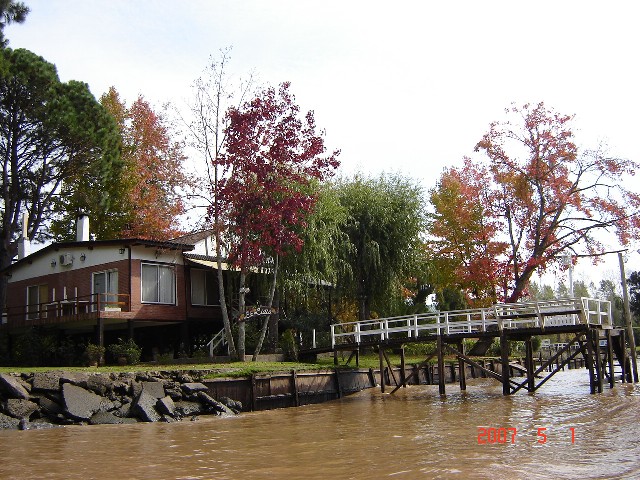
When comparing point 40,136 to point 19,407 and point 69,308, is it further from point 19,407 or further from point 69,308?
point 19,407

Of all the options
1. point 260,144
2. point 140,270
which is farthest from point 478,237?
point 140,270

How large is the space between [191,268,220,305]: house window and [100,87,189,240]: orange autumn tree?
516cm

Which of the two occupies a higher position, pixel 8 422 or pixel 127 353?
pixel 127 353

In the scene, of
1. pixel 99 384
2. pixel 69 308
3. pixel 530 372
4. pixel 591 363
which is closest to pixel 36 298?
pixel 69 308

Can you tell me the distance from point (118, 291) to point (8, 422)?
12.4m

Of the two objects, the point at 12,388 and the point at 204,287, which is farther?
the point at 204,287

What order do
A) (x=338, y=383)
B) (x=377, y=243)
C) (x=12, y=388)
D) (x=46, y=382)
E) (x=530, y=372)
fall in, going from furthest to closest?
(x=377, y=243), (x=338, y=383), (x=530, y=372), (x=46, y=382), (x=12, y=388)

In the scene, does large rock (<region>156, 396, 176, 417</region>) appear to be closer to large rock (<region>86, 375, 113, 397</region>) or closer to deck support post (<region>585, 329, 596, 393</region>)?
large rock (<region>86, 375, 113, 397</region>)

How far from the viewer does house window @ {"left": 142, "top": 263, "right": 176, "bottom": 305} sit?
2994 cm

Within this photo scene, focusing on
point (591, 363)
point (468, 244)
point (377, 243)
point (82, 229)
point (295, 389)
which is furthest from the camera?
point (468, 244)

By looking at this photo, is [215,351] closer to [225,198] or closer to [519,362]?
[225,198]

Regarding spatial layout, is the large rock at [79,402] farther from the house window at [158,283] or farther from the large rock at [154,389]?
the house window at [158,283]

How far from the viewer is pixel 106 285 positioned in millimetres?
29953

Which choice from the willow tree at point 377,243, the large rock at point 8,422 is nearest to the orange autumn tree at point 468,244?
the willow tree at point 377,243
